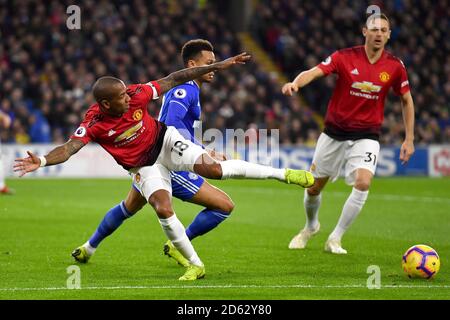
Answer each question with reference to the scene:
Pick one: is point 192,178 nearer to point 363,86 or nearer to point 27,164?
point 27,164

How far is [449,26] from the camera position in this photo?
107ft

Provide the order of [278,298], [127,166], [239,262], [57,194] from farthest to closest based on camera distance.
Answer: [57,194] < [239,262] < [127,166] < [278,298]

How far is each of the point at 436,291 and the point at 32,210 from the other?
987cm

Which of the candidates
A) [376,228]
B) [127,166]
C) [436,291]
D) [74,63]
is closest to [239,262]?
[127,166]

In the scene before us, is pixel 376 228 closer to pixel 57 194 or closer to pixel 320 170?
pixel 320 170

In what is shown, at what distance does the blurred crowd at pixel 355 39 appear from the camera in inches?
1174

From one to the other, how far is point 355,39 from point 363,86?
71.4ft

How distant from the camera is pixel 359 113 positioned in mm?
10320

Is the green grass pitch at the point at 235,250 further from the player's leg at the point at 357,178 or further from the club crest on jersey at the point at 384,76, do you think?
the club crest on jersey at the point at 384,76

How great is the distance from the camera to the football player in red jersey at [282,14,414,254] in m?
10.1

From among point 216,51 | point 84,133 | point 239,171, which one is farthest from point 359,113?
point 216,51

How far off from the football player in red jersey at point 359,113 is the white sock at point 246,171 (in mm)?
2102

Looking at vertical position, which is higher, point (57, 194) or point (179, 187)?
point (179, 187)

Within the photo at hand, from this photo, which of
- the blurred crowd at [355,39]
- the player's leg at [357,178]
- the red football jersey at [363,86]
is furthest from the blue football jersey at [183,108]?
the blurred crowd at [355,39]
